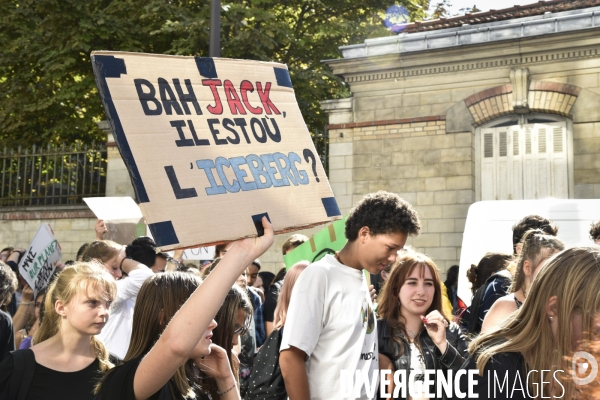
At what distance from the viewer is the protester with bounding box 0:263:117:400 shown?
3.33 m

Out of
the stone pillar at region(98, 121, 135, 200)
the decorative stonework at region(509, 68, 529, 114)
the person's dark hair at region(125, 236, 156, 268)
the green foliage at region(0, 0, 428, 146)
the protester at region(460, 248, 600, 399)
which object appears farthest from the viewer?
the green foliage at region(0, 0, 428, 146)

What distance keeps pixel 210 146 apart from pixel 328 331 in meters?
1.19

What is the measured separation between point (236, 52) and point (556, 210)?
31.9ft

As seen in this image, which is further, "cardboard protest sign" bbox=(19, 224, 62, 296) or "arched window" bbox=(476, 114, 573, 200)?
"arched window" bbox=(476, 114, 573, 200)

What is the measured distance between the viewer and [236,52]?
647 inches

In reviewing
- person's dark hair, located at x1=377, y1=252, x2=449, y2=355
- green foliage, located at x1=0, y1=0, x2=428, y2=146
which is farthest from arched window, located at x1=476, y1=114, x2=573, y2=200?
person's dark hair, located at x1=377, y1=252, x2=449, y2=355

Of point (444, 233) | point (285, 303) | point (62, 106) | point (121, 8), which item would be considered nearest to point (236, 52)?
point (121, 8)

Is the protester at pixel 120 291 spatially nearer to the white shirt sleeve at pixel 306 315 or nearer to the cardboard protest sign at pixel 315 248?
the cardboard protest sign at pixel 315 248

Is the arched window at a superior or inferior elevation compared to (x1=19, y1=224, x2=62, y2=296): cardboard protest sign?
superior

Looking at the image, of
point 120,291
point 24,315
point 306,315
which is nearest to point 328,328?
point 306,315

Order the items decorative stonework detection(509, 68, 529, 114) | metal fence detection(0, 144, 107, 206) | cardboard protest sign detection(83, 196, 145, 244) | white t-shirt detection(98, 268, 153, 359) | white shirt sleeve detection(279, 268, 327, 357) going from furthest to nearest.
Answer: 1. metal fence detection(0, 144, 107, 206)
2. decorative stonework detection(509, 68, 529, 114)
3. cardboard protest sign detection(83, 196, 145, 244)
4. white t-shirt detection(98, 268, 153, 359)
5. white shirt sleeve detection(279, 268, 327, 357)

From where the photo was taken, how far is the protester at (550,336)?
2.32 meters

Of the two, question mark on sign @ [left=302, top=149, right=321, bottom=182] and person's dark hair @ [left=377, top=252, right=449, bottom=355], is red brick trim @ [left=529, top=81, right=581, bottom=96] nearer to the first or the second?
person's dark hair @ [left=377, top=252, right=449, bottom=355]

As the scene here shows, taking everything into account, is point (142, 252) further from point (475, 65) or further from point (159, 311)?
point (475, 65)
